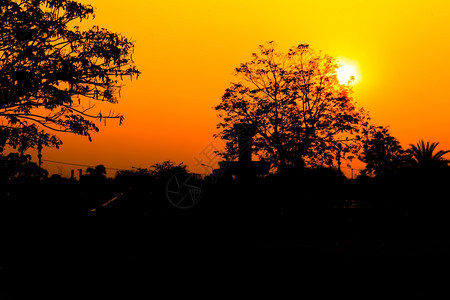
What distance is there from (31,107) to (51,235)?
18.4 feet

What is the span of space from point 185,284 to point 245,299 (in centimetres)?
191

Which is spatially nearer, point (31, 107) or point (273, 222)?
point (31, 107)

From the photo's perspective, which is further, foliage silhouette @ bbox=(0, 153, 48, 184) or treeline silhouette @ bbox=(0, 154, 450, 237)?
treeline silhouette @ bbox=(0, 154, 450, 237)

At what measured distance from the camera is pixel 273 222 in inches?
940

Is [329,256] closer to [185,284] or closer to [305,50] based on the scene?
[185,284]

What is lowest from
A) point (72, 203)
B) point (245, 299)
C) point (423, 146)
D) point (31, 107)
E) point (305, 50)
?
point (245, 299)

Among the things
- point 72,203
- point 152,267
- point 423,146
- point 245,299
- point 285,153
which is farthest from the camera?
point 423,146

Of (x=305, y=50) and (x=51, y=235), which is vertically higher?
(x=305, y=50)

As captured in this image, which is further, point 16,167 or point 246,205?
point 246,205

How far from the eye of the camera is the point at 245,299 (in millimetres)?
10305

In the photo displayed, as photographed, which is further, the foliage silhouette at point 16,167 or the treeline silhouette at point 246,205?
the treeline silhouette at point 246,205

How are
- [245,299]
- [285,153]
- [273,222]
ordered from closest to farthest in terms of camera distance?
1. [245,299]
2. [273,222]
3. [285,153]

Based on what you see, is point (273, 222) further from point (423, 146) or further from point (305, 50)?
point (423, 146)

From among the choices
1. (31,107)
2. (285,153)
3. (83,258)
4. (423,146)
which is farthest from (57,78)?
(423,146)
